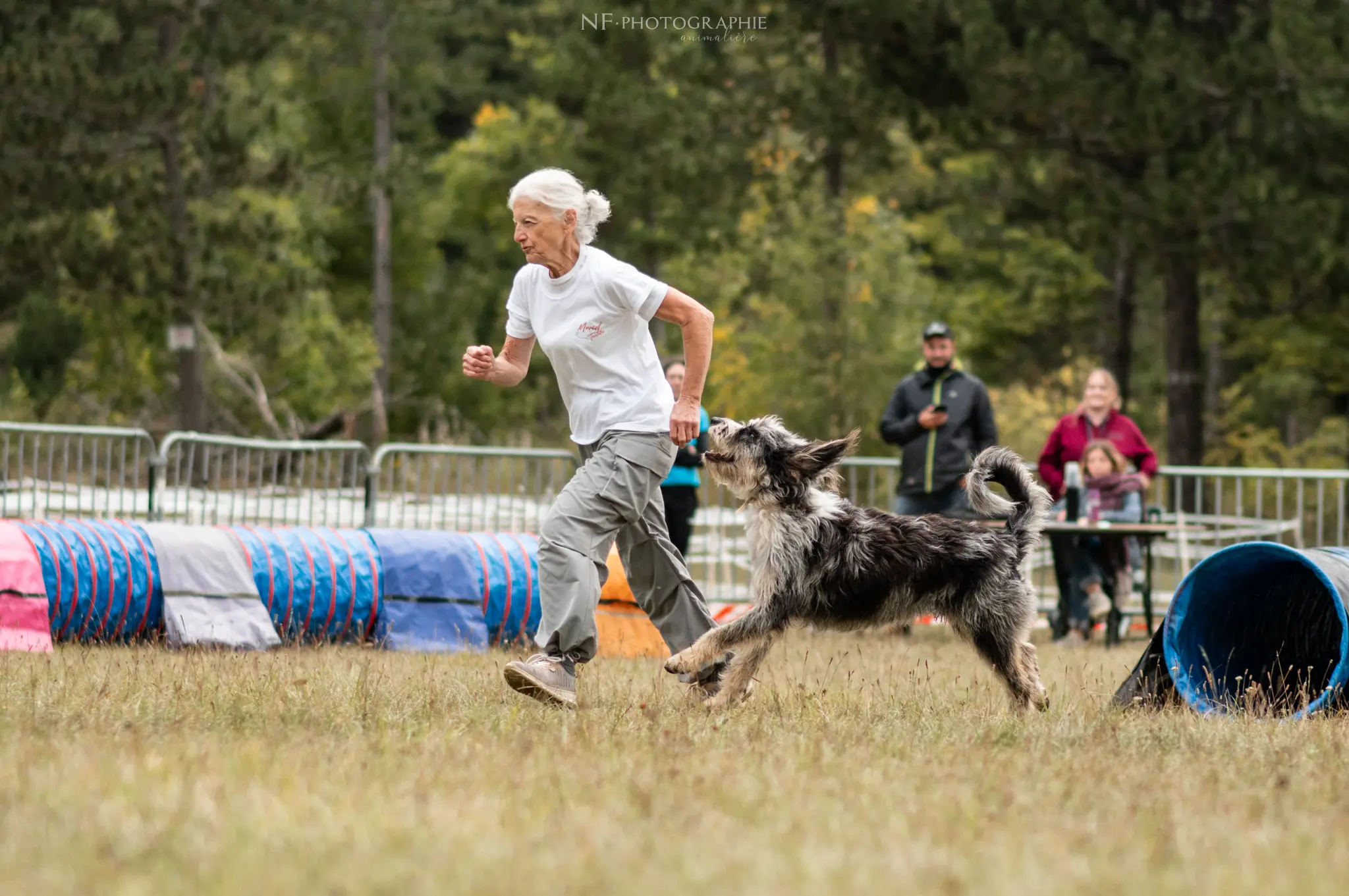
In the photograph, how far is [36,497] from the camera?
12.4 m

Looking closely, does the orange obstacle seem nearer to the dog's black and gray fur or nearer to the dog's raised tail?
the dog's black and gray fur

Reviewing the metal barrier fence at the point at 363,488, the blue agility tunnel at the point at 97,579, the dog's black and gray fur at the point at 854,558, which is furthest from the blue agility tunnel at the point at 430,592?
the dog's black and gray fur at the point at 854,558

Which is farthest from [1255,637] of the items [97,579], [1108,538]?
[97,579]

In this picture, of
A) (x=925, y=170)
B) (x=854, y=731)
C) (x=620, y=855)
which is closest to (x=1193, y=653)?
(x=854, y=731)

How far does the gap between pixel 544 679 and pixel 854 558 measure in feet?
4.63

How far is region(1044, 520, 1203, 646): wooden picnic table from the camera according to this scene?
10.9m

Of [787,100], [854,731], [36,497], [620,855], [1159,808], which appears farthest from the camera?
[787,100]

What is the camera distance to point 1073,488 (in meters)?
11.5

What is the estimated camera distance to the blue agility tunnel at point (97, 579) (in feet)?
27.3

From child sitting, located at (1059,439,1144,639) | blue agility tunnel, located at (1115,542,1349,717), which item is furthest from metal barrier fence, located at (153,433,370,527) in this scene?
blue agility tunnel, located at (1115,542,1349,717)

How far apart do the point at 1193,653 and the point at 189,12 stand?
18.0 meters

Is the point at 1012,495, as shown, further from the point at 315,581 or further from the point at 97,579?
the point at 97,579

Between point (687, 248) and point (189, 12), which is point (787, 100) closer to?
point (687, 248)

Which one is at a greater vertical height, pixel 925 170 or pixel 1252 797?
pixel 925 170
